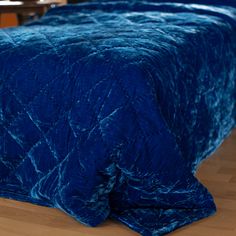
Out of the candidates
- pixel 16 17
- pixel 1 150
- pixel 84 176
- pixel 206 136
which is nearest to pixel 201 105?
pixel 206 136

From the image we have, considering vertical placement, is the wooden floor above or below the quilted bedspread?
below

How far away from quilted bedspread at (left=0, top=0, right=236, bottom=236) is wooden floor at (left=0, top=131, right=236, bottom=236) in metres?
0.03

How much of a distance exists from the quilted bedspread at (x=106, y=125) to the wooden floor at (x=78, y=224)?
3 cm

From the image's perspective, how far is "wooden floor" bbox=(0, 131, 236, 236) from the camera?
1531 millimetres

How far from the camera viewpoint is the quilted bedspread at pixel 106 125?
149cm

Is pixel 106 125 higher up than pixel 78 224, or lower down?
higher up

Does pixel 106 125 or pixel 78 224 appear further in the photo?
pixel 78 224

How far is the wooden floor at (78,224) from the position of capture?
60.3 inches

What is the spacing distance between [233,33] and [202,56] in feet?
1.77

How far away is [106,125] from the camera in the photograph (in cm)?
149

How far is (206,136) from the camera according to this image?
79.0 inches

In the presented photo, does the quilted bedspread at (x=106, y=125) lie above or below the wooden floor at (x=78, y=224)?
above

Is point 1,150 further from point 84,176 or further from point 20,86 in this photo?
point 84,176

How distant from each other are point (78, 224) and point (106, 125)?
36cm
